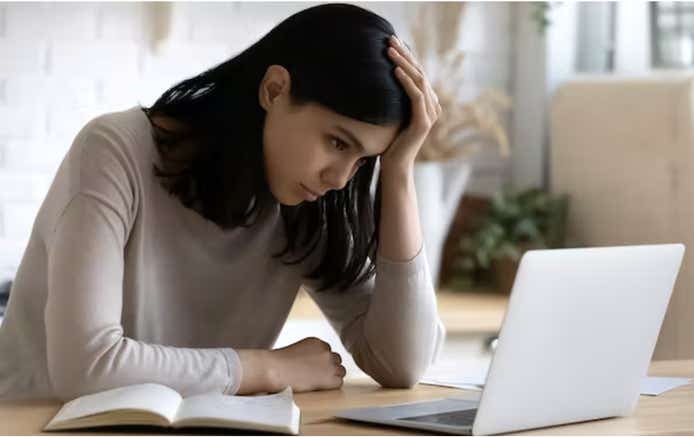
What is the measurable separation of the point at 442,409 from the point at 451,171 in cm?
→ 216

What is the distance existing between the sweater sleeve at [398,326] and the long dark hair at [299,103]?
80 mm

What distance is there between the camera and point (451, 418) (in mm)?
1495

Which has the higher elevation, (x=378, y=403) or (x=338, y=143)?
(x=338, y=143)

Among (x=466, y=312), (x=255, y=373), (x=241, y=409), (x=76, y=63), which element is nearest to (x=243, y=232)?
(x=255, y=373)

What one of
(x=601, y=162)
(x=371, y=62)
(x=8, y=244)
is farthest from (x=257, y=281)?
(x=601, y=162)

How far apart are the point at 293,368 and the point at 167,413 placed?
0.41 metres

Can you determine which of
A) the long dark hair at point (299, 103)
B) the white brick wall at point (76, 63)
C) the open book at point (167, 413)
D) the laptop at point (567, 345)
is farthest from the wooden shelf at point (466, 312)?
the open book at point (167, 413)

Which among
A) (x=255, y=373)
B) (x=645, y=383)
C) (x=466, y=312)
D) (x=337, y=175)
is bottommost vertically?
(x=466, y=312)

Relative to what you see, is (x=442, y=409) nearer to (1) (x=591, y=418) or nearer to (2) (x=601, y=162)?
(1) (x=591, y=418)

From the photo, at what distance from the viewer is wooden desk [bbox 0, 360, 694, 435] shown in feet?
4.69

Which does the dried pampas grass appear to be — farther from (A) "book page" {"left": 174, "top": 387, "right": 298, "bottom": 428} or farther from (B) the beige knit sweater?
(A) "book page" {"left": 174, "top": 387, "right": 298, "bottom": 428}

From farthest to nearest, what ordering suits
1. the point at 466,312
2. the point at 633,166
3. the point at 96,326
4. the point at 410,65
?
the point at 633,166 → the point at 466,312 → the point at 410,65 → the point at 96,326

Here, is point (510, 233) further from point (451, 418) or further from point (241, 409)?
point (241, 409)

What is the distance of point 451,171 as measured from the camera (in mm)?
3691
